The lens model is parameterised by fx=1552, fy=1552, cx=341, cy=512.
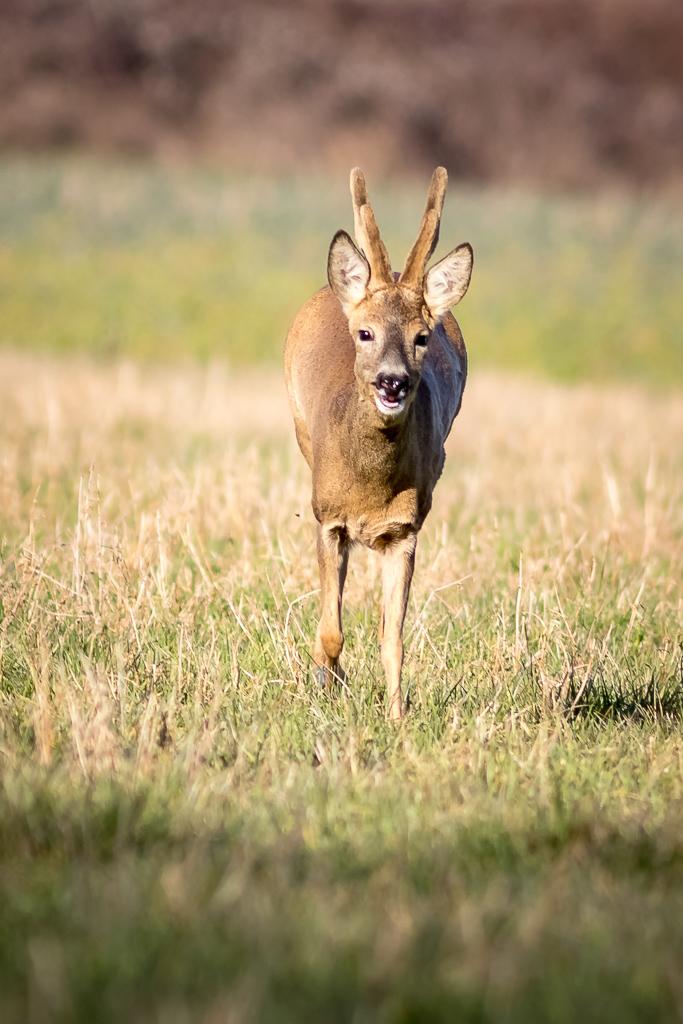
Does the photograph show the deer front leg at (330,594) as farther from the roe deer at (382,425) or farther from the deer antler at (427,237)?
the deer antler at (427,237)

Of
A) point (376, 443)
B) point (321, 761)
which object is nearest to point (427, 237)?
point (376, 443)

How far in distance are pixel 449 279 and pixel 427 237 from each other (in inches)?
7.6

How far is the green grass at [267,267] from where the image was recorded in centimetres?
2856

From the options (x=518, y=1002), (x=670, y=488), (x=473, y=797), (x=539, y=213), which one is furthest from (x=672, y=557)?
(x=539, y=213)

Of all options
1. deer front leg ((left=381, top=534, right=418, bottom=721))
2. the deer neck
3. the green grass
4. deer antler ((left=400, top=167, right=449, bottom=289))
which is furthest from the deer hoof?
the green grass

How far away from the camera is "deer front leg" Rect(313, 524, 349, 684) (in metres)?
6.24

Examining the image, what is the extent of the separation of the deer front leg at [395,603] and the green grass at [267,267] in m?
19.9

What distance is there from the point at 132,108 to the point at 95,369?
3450 cm

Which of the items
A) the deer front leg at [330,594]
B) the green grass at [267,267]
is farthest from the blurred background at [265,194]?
the deer front leg at [330,594]

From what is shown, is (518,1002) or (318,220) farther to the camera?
(318,220)

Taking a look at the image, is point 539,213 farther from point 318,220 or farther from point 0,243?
point 0,243

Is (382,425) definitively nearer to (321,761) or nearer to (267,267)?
(321,761)

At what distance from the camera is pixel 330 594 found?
6320 mm

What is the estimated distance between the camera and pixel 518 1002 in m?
3.11
